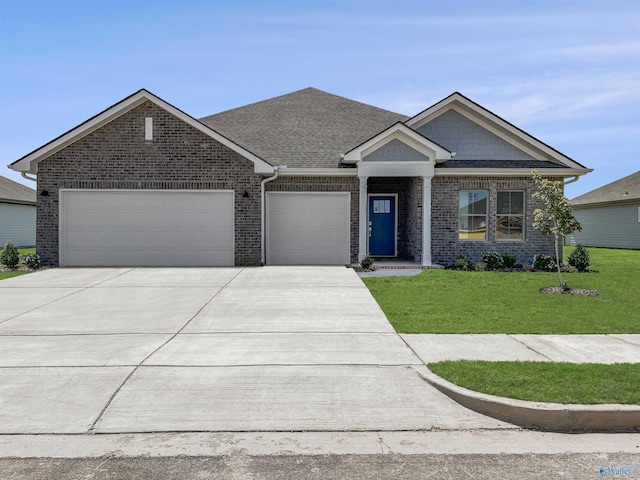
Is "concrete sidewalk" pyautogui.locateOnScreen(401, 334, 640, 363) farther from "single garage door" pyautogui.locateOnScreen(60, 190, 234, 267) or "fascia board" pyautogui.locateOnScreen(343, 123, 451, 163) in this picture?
"single garage door" pyautogui.locateOnScreen(60, 190, 234, 267)

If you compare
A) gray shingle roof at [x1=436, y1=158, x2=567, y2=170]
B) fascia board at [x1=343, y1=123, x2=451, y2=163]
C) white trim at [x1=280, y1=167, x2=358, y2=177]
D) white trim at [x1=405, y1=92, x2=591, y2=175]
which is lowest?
white trim at [x1=280, y1=167, x2=358, y2=177]

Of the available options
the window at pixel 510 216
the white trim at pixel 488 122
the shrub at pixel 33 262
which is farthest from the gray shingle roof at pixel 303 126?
the shrub at pixel 33 262

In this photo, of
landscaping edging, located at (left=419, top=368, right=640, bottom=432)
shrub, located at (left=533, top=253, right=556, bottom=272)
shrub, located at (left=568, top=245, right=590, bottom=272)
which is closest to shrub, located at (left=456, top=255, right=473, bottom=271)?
shrub, located at (left=533, top=253, right=556, bottom=272)

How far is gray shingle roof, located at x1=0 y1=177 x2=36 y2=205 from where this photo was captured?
96.6 ft

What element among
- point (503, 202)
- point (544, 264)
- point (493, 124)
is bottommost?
point (544, 264)

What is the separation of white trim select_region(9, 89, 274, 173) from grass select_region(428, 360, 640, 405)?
11384 millimetres

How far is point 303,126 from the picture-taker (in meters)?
20.6

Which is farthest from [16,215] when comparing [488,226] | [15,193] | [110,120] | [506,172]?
[506,172]

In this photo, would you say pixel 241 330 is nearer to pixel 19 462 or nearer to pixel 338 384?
pixel 338 384

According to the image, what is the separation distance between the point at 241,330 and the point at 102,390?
2.80 m

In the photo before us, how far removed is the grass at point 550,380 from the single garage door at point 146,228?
37.9 feet

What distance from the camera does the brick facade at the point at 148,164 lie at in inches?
630

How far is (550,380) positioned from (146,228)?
13.8m

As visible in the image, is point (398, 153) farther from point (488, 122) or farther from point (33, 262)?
point (33, 262)
